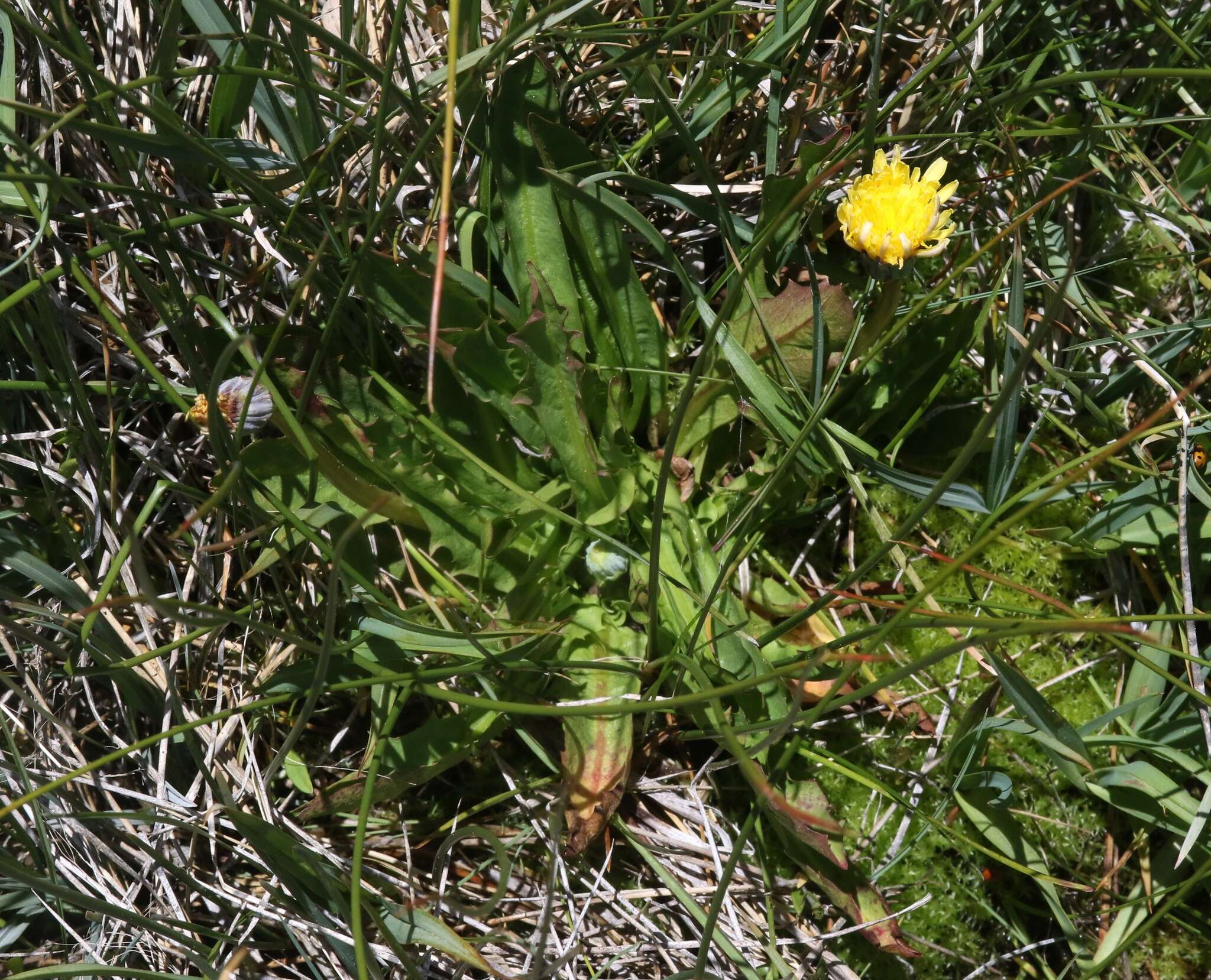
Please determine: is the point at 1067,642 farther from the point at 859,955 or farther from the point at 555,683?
the point at 555,683

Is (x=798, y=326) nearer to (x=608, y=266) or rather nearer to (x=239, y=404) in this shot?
(x=608, y=266)

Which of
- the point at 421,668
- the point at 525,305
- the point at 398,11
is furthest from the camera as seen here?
the point at 525,305

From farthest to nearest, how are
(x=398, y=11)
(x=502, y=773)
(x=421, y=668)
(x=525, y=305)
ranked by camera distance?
(x=502, y=773) < (x=525, y=305) < (x=421, y=668) < (x=398, y=11)

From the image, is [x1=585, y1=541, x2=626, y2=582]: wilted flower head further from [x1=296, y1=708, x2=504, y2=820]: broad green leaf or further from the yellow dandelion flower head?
the yellow dandelion flower head

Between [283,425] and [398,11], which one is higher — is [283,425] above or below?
below

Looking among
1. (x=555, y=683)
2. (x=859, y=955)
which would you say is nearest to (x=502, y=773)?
(x=555, y=683)

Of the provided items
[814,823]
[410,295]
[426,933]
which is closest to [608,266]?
[410,295]

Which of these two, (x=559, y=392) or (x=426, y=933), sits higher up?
(x=559, y=392)
